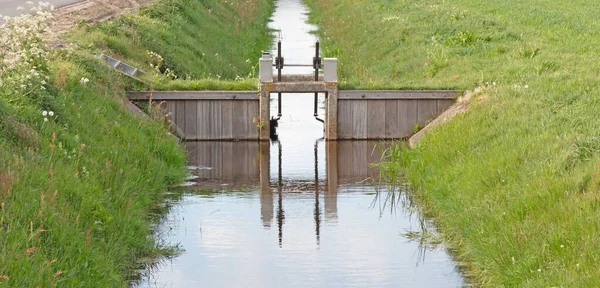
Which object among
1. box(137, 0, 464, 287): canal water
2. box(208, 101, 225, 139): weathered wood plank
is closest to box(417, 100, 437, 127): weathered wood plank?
box(137, 0, 464, 287): canal water

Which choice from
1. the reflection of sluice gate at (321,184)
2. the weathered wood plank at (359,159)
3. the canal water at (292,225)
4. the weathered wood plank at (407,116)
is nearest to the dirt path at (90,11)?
the canal water at (292,225)

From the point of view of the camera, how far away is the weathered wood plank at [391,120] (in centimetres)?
2228

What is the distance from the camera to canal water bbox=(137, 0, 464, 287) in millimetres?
12578

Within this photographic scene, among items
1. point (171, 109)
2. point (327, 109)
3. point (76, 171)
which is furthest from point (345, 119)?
point (76, 171)

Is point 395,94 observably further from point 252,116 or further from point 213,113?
point 213,113

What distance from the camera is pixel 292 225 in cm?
1529

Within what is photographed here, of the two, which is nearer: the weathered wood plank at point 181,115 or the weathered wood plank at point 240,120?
the weathered wood plank at point 181,115

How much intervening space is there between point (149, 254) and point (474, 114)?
793cm

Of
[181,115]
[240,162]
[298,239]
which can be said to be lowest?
[298,239]

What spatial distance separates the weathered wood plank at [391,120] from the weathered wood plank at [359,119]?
46 cm

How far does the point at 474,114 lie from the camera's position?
19.1 m

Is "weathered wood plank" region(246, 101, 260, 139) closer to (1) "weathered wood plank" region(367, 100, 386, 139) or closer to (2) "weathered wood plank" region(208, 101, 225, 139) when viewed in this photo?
(2) "weathered wood plank" region(208, 101, 225, 139)

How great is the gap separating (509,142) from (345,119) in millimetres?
6900

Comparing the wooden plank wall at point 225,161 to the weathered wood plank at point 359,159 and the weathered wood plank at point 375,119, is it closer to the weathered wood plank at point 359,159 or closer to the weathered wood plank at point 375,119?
the weathered wood plank at point 359,159
